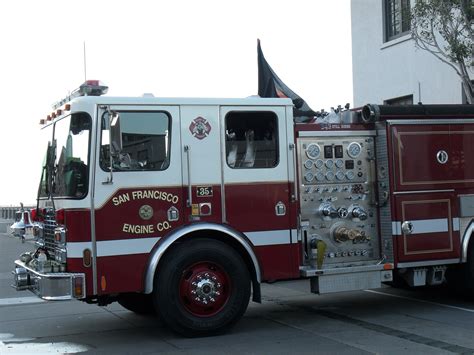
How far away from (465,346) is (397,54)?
1153cm

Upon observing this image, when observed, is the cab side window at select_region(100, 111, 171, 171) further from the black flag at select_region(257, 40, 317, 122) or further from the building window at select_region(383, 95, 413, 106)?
the building window at select_region(383, 95, 413, 106)

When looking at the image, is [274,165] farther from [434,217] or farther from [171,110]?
[434,217]

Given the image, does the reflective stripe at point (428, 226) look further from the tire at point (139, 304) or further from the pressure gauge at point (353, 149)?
the tire at point (139, 304)

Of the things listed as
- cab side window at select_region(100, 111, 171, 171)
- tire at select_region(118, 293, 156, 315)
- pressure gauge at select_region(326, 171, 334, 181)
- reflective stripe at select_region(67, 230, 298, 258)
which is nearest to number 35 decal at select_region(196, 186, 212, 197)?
cab side window at select_region(100, 111, 171, 171)

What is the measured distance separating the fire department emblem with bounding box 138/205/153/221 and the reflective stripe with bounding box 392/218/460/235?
10.3 feet

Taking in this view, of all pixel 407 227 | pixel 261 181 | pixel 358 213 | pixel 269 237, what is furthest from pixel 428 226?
pixel 261 181

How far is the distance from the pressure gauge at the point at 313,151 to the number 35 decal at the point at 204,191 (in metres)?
1.41

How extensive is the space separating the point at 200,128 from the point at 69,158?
1.51 m

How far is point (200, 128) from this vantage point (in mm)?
7379

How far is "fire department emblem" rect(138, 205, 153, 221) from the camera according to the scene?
7041 millimetres

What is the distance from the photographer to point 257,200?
7527 millimetres

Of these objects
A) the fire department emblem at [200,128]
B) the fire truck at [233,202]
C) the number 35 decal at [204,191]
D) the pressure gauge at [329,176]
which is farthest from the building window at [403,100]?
the number 35 decal at [204,191]

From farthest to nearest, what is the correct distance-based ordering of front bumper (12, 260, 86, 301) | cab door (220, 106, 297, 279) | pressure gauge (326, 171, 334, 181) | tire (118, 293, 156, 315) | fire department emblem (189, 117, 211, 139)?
tire (118, 293, 156, 315)
pressure gauge (326, 171, 334, 181)
cab door (220, 106, 297, 279)
fire department emblem (189, 117, 211, 139)
front bumper (12, 260, 86, 301)

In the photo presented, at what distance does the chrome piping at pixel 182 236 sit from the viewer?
22.9ft
